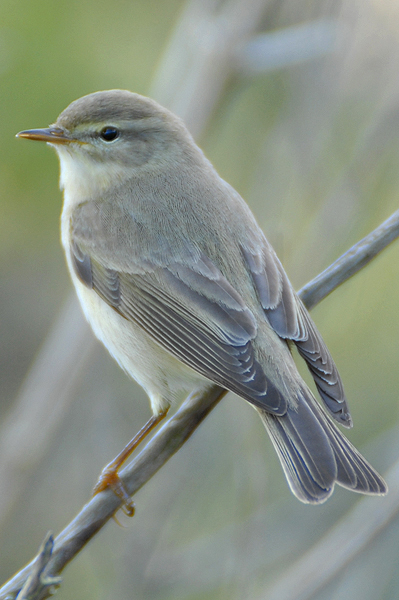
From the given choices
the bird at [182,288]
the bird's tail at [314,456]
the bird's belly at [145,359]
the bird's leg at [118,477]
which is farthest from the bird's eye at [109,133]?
the bird's tail at [314,456]

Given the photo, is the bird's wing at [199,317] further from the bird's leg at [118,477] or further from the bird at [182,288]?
the bird's leg at [118,477]

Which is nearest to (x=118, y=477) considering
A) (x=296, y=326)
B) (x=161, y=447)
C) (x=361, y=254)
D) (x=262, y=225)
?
(x=161, y=447)

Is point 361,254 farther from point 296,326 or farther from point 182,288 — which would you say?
point 182,288

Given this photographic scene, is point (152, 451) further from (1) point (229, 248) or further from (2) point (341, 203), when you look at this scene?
(2) point (341, 203)

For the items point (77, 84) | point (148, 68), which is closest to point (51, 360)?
point (77, 84)

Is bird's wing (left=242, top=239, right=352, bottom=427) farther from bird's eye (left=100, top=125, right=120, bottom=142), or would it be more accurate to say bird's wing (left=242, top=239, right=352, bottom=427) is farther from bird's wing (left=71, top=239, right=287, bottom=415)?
bird's eye (left=100, top=125, right=120, bottom=142)

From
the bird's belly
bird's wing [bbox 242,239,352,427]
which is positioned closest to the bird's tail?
bird's wing [bbox 242,239,352,427]
